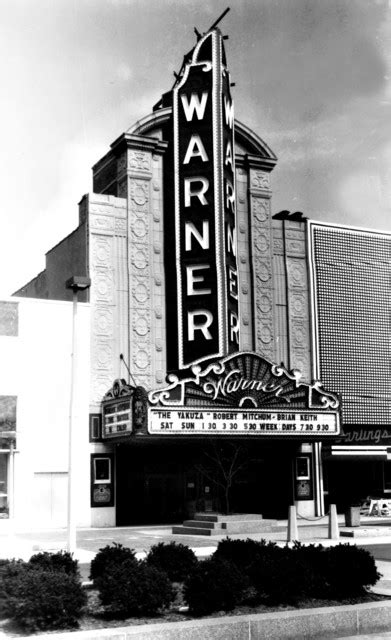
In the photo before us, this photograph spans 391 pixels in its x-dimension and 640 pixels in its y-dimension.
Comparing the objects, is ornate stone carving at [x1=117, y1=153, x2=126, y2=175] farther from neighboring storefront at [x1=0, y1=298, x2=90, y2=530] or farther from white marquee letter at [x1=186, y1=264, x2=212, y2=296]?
neighboring storefront at [x1=0, y1=298, x2=90, y2=530]

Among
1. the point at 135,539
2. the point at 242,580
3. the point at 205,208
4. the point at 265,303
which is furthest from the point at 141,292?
the point at 242,580

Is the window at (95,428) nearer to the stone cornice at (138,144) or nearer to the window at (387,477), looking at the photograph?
the stone cornice at (138,144)

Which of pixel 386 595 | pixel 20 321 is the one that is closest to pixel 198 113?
pixel 20 321

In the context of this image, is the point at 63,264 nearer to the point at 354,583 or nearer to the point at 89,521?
the point at 89,521

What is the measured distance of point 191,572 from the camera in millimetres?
11055

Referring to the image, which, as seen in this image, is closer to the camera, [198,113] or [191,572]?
[191,572]

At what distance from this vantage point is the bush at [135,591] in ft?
34.4

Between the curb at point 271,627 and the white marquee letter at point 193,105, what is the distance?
27.8m

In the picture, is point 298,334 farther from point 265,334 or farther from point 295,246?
point 295,246

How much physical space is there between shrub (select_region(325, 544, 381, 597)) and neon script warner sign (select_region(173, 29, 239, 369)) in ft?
71.5

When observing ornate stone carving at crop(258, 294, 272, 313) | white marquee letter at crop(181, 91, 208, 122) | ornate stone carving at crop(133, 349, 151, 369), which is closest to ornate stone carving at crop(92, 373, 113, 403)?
ornate stone carving at crop(133, 349, 151, 369)

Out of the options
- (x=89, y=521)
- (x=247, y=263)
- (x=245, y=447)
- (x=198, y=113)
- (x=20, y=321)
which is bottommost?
(x=89, y=521)

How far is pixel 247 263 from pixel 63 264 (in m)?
8.16

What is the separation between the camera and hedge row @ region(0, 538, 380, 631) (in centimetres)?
984
